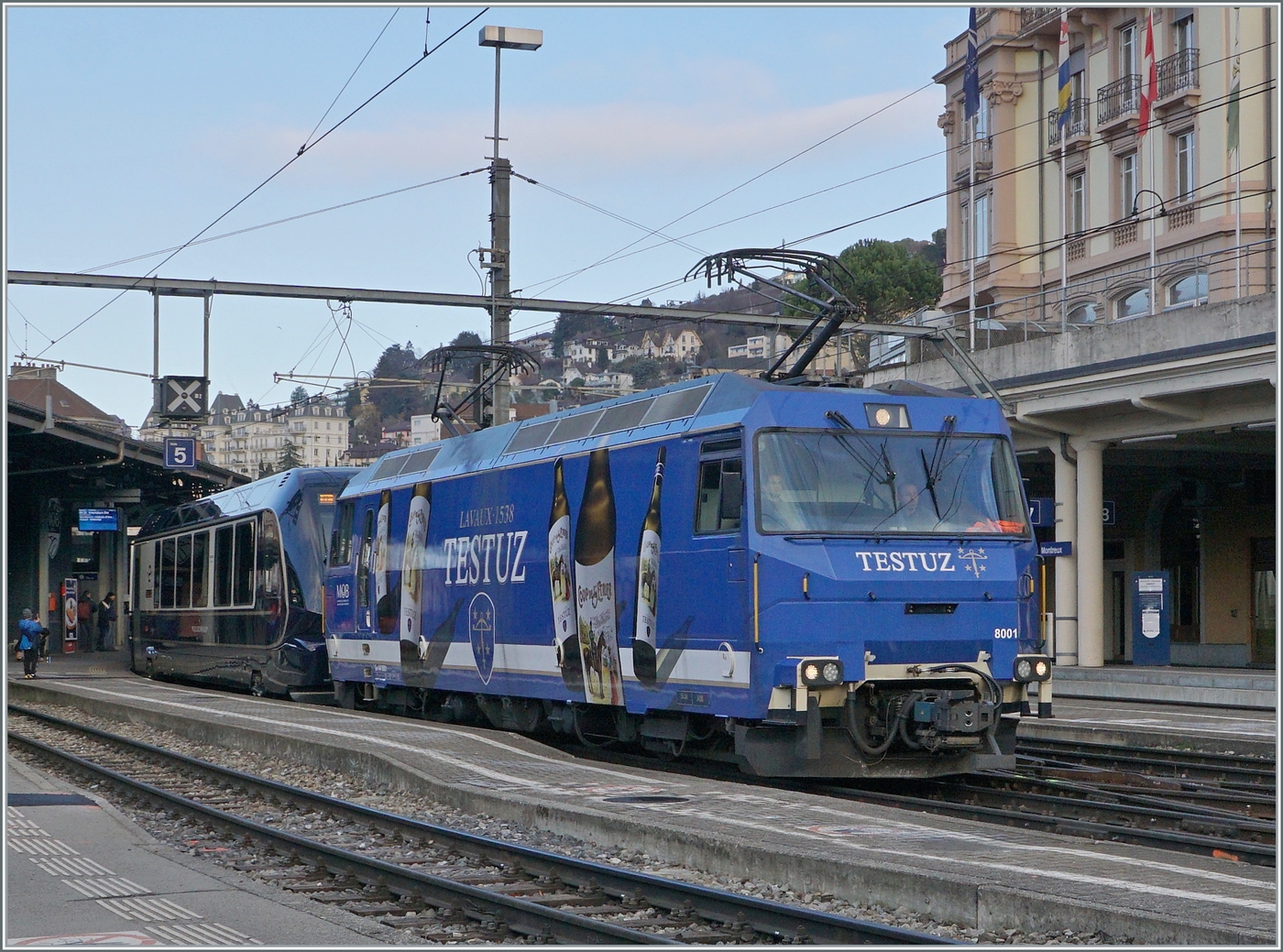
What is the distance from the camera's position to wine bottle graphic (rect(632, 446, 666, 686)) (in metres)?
13.5

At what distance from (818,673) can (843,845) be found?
288 cm

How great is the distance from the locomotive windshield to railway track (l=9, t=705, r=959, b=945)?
12.1 feet

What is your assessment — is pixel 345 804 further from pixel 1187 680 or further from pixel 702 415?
pixel 1187 680

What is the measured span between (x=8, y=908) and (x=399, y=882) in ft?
7.13

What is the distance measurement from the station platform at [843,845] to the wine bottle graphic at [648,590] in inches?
37.6

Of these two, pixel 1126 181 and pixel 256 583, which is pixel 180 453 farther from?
pixel 1126 181

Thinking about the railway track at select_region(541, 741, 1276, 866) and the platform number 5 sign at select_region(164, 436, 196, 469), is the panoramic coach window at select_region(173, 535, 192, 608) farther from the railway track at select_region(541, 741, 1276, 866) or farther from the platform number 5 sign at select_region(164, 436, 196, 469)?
the railway track at select_region(541, 741, 1276, 866)

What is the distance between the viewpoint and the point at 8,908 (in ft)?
26.9

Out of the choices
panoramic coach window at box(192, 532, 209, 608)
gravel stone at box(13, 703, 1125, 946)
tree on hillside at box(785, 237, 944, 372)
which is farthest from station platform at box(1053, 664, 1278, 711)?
tree on hillside at box(785, 237, 944, 372)

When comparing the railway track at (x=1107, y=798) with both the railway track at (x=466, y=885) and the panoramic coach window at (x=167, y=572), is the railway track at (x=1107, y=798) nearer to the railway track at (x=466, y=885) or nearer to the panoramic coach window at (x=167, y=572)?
the railway track at (x=466, y=885)

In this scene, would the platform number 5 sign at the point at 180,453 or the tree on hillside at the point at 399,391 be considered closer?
the platform number 5 sign at the point at 180,453

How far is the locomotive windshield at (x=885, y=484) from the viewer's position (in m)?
12.3

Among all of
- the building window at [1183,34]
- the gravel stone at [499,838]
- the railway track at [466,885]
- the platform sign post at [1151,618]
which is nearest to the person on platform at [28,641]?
the gravel stone at [499,838]

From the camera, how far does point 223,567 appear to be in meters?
25.7
